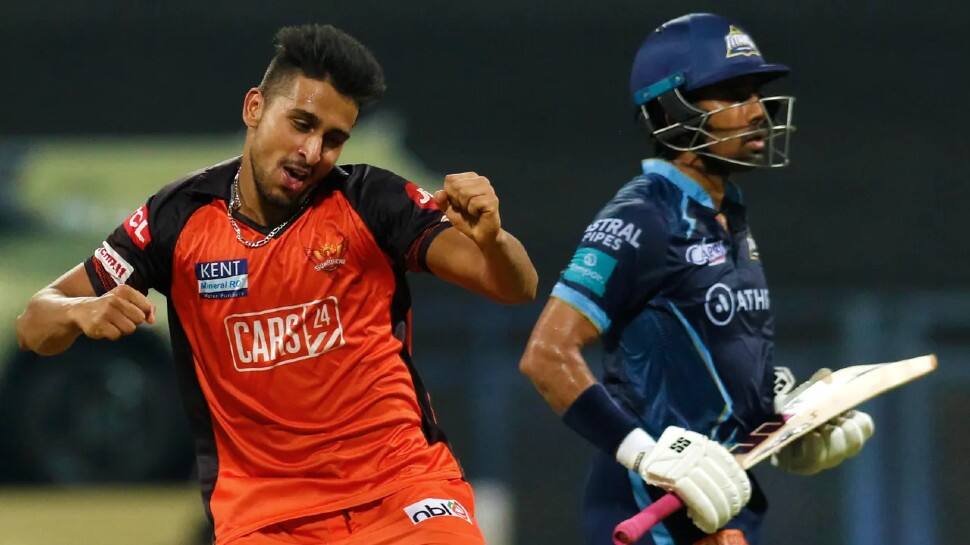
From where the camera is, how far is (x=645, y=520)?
10.8 ft

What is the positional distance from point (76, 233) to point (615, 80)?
8.96 ft

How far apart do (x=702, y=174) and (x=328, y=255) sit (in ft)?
3.34

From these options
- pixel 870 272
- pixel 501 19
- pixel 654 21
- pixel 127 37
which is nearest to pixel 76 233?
pixel 127 37

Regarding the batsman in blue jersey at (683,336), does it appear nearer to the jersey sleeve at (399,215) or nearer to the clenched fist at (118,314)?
the jersey sleeve at (399,215)

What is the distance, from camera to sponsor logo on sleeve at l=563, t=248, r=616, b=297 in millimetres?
3570

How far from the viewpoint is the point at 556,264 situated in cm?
693

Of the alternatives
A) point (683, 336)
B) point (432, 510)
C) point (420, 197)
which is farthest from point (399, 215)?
point (683, 336)

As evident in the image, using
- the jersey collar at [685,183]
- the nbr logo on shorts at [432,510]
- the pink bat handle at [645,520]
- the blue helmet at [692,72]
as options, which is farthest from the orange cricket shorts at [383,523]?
the blue helmet at [692,72]

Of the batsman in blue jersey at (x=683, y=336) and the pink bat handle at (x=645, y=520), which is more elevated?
the batsman in blue jersey at (x=683, y=336)

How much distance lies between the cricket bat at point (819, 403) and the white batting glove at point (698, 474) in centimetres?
5

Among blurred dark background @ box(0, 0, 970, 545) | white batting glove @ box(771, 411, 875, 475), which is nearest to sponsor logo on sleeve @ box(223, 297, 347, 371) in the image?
white batting glove @ box(771, 411, 875, 475)

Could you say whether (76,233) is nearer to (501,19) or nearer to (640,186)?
(501,19)

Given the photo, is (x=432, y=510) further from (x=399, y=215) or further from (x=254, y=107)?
(x=254, y=107)

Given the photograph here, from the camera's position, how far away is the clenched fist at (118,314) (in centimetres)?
297
